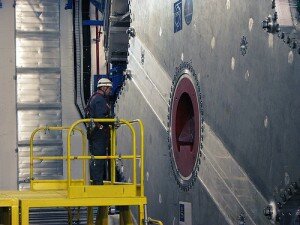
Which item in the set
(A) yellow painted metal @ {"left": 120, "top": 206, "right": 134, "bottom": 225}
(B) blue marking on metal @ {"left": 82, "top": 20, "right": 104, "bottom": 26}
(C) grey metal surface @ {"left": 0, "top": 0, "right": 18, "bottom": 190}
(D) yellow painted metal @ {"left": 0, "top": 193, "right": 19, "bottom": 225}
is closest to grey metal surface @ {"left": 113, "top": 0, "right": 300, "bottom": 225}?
(A) yellow painted metal @ {"left": 120, "top": 206, "right": 134, "bottom": 225}

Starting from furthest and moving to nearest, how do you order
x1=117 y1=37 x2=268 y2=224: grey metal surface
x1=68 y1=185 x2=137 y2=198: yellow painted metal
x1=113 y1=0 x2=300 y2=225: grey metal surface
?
x1=68 y1=185 x2=137 y2=198: yellow painted metal → x1=117 y1=37 x2=268 y2=224: grey metal surface → x1=113 y1=0 x2=300 y2=225: grey metal surface

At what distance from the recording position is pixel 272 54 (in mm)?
6438

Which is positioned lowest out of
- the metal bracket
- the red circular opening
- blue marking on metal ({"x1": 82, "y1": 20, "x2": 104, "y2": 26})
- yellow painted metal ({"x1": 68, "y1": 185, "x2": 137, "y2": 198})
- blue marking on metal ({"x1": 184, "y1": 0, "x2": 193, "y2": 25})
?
yellow painted metal ({"x1": 68, "y1": 185, "x2": 137, "y2": 198})

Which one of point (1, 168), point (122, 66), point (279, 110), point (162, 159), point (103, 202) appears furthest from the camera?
point (1, 168)

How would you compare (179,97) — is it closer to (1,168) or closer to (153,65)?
(153,65)

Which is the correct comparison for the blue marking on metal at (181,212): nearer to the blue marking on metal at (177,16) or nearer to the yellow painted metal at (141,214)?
the yellow painted metal at (141,214)

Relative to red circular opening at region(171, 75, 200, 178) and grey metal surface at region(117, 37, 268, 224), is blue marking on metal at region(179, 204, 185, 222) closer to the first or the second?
red circular opening at region(171, 75, 200, 178)

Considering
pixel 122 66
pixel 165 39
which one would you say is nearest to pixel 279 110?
pixel 165 39

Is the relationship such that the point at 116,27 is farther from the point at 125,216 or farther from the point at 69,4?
the point at 125,216

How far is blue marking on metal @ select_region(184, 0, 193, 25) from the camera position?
8.65m

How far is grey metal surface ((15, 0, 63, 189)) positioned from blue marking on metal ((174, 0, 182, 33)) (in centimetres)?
882

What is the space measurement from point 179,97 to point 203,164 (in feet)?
3.82

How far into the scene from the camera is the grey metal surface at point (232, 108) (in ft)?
20.6

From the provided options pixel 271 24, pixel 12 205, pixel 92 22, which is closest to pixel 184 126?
pixel 12 205
